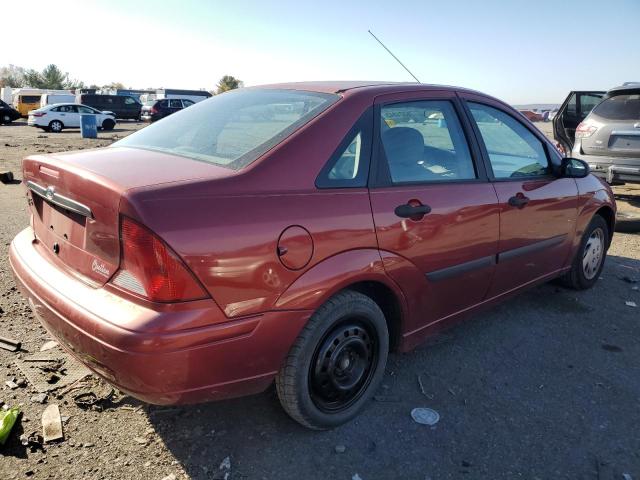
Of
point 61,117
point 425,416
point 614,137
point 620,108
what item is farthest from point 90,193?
point 61,117

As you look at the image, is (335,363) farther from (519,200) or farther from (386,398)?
(519,200)

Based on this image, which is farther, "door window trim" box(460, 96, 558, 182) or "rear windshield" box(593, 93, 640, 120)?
"rear windshield" box(593, 93, 640, 120)

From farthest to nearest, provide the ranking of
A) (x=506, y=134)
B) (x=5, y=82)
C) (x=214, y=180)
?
(x=5, y=82) → (x=506, y=134) → (x=214, y=180)

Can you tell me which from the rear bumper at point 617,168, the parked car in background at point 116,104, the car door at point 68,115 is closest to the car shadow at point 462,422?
the rear bumper at point 617,168

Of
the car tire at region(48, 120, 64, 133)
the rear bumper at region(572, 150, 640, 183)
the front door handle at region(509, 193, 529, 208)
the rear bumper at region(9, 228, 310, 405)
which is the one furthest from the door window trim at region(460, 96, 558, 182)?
the car tire at region(48, 120, 64, 133)

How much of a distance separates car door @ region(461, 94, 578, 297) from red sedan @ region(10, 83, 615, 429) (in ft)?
0.08

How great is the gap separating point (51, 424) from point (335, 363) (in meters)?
1.46

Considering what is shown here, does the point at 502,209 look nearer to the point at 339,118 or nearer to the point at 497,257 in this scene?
the point at 497,257

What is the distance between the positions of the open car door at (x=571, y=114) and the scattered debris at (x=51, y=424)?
9390 millimetres

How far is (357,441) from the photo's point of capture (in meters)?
2.54

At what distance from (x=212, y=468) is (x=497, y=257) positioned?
2.15 metres

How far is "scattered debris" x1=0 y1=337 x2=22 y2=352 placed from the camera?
10.5 feet

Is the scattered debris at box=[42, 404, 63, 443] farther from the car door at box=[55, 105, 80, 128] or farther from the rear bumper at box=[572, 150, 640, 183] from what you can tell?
the car door at box=[55, 105, 80, 128]

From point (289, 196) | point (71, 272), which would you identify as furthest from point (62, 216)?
point (289, 196)
